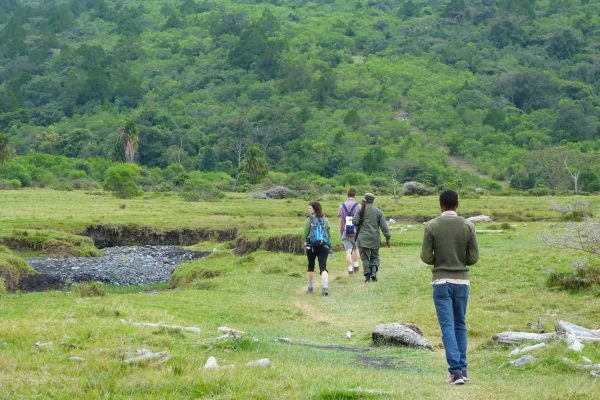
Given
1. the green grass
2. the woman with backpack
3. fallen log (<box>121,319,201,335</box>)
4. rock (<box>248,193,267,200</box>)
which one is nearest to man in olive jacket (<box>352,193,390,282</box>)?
the woman with backpack

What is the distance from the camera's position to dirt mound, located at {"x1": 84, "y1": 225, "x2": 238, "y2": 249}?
4044 cm

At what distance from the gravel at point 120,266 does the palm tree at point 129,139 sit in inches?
2356

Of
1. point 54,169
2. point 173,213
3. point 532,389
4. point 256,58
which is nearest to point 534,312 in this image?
point 532,389

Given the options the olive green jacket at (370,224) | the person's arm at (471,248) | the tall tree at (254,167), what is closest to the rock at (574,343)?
the person's arm at (471,248)

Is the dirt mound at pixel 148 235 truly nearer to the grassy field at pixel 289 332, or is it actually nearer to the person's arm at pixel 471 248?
the grassy field at pixel 289 332

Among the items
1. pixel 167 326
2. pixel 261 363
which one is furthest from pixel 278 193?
pixel 261 363

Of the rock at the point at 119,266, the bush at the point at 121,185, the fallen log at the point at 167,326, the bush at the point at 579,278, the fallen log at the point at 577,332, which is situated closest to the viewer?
the fallen log at the point at 577,332

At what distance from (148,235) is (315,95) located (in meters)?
98.8

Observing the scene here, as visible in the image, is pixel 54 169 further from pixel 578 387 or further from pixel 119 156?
pixel 578 387

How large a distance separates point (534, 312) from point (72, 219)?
98.5 feet

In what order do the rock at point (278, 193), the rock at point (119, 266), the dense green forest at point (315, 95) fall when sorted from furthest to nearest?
the dense green forest at point (315, 95)
the rock at point (278, 193)
the rock at point (119, 266)

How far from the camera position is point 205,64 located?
156250mm

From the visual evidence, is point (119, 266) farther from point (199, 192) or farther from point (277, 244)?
point (199, 192)

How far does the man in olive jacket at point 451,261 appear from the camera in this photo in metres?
10.2
